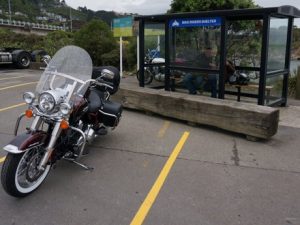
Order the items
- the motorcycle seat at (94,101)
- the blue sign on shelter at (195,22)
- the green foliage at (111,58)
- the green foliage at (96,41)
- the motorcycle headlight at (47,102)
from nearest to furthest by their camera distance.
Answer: the motorcycle headlight at (47,102) < the motorcycle seat at (94,101) < the blue sign on shelter at (195,22) < the green foliage at (111,58) < the green foliage at (96,41)

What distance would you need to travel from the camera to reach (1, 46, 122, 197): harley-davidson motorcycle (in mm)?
3512

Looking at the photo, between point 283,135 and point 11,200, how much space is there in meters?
4.57

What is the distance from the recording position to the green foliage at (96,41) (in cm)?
1644

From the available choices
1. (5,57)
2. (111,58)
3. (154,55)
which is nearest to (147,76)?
(154,55)

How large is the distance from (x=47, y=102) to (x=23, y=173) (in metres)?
0.80

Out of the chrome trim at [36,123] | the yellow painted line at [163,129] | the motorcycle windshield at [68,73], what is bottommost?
the yellow painted line at [163,129]

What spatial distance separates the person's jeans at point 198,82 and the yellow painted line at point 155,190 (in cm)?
284

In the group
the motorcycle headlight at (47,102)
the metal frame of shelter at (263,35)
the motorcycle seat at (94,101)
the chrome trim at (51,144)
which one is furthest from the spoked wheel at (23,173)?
the metal frame of shelter at (263,35)

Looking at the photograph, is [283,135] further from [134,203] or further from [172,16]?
[172,16]

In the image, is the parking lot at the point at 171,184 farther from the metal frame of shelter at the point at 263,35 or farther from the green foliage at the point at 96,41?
the green foliage at the point at 96,41

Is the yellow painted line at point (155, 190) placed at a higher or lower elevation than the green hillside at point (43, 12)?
lower

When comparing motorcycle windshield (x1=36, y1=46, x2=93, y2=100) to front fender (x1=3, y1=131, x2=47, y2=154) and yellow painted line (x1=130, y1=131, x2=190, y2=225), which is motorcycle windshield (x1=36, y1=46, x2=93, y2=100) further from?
yellow painted line (x1=130, y1=131, x2=190, y2=225)

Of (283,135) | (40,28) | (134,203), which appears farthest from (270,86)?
(40,28)

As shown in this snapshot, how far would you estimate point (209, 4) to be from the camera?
12.0 metres
